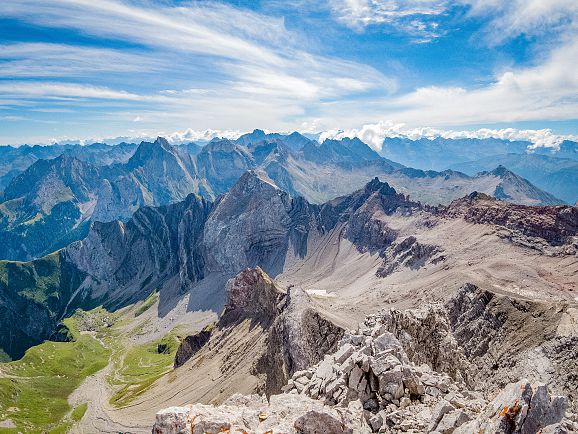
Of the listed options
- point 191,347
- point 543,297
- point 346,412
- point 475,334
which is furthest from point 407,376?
point 191,347

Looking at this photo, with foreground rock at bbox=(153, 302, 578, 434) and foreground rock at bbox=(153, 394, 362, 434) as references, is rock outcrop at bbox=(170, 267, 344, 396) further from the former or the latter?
foreground rock at bbox=(153, 394, 362, 434)

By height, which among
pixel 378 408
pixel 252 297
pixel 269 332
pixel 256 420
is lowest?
pixel 252 297

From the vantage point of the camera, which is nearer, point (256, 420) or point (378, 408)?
point (256, 420)

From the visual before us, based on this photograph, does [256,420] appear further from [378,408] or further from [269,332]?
[269,332]

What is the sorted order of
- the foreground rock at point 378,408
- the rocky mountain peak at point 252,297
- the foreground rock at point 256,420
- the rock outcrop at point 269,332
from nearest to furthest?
the foreground rock at point 378,408, the foreground rock at point 256,420, the rock outcrop at point 269,332, the rocky mountain peak at point 252,297

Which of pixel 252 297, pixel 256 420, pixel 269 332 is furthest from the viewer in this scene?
pixel 252 297

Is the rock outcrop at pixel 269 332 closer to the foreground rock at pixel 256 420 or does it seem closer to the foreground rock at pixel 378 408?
the foreground rock at pixel 378 408

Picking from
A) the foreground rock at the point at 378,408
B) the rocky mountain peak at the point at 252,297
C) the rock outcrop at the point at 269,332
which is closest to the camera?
the foreground rock at the point at 378,408

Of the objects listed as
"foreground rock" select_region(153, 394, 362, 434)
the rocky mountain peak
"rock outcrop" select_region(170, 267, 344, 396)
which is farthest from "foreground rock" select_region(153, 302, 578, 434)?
the rocky mountain peak

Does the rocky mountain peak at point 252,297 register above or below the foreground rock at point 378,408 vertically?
below

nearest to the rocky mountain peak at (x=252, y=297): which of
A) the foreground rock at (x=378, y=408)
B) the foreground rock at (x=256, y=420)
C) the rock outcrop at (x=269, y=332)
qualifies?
the rock outcrop at (x=269, y=332)

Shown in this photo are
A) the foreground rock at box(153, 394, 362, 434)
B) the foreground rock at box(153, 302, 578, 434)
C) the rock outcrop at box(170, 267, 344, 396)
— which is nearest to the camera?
the foreground rock at box(153, 302, 578, 434)

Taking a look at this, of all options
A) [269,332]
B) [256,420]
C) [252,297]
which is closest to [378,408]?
[256,420]

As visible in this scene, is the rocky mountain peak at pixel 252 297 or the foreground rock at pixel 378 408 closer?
the foreground rock at pixel 378 408
